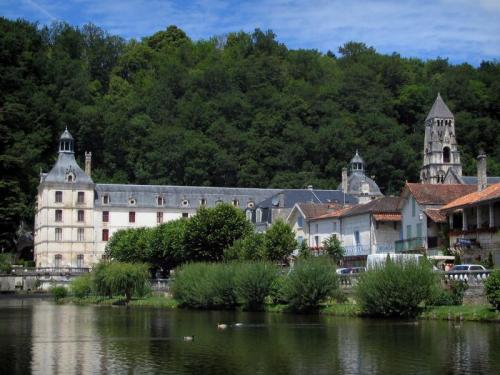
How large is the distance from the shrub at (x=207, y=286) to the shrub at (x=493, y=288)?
19353 millimetres

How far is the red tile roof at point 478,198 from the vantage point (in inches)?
1882

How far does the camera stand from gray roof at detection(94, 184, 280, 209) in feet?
356

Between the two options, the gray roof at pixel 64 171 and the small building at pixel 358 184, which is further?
the gray roof at pixel 64 171

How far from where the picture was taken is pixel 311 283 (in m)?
46.9

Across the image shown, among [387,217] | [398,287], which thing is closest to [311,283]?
[398,287]

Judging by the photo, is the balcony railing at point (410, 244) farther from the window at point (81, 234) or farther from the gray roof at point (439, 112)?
the window at point (81, 234)

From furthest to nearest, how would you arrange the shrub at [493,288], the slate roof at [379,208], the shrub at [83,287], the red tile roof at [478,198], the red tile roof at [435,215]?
the shrub at [83,287] → the slate roof at [379,208] → the red tile roof at [435,215] → the red tile roof at [478,198] → the shrub at [493,288]

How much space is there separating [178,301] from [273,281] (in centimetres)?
1027

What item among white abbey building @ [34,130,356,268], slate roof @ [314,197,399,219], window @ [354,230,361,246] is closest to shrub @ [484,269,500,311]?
slate roof @ [314,197,399,219]

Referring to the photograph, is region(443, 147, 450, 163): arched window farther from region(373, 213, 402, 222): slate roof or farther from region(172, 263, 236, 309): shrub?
region(172, 263, 236, 309): shrub

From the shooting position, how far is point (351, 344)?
31.8m

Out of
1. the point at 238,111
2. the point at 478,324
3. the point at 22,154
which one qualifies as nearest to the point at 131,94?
the point at 238,111

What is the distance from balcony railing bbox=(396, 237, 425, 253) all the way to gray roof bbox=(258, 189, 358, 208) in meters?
34.4

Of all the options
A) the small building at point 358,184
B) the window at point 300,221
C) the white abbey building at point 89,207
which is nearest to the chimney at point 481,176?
the window at point 300,221
